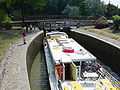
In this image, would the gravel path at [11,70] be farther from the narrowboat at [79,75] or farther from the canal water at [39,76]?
the narrowboat at [79,75]

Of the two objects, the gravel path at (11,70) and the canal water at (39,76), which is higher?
the gravel path at (11,70)

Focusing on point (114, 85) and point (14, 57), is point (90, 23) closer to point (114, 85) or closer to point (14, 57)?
point (14, 57)

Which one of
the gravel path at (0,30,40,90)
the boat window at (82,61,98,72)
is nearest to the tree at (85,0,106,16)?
the gravel path at (0,30,40,90)

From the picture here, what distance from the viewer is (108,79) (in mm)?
12797

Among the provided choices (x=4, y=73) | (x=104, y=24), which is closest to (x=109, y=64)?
(x=4, y=73)

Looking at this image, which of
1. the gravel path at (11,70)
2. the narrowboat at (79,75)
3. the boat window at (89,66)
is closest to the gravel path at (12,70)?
the gravel path at (11,70)

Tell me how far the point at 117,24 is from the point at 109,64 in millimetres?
12145

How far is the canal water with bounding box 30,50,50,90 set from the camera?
15269 mm

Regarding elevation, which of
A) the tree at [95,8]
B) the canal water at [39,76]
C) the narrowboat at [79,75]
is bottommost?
the canal water at [39,76]

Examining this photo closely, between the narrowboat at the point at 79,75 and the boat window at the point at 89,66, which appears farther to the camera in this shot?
the boat window at the point at 89,66

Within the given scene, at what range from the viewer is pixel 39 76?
17.3 meters

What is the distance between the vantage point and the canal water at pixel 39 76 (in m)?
15.3

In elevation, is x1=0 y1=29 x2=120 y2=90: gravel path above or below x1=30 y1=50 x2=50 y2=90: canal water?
above

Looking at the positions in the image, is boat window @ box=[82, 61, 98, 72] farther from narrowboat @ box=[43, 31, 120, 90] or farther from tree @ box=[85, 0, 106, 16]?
tree @ box=[85, 0, 106, 16]
